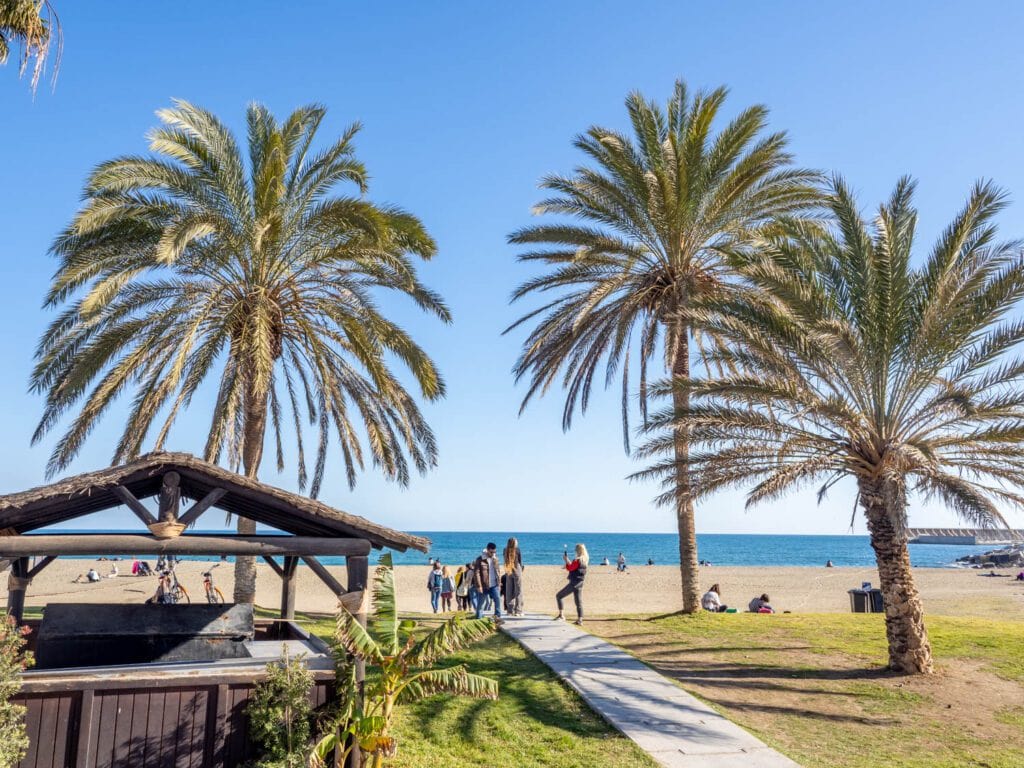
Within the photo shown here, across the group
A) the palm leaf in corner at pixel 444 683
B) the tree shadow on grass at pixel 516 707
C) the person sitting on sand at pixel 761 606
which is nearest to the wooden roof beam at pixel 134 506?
the palm leaf in corner at pixel 444 683

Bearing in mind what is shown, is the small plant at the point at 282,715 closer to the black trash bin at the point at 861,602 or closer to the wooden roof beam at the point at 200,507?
the wooden roof beam at the point at 200,507

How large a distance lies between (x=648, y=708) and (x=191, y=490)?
22.9 ft

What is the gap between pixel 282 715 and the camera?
755 centimetres

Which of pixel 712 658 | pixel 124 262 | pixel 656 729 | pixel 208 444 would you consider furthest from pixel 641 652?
pixel 124 262

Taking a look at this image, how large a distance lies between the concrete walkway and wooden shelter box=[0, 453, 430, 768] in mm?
3807

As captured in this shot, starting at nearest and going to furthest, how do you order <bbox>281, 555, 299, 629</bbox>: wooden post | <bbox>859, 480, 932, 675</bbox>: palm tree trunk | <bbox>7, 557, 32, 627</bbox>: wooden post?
<bbox>7, 557, 32, 627</bbox>: wooden post < <bbox>859, 480, 932, 675</bbox>: palm tree trunk < <bbox>281, 555, 299, 629</bbox>: wooden post

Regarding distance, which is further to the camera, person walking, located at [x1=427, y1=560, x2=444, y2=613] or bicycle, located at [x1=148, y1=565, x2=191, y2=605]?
person walking, located at [x1=427, y1=560, x2=444, y2=613]

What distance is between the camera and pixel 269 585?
36875 millimetres

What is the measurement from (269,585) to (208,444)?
25145 mm

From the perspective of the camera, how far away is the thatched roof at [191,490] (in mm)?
7531

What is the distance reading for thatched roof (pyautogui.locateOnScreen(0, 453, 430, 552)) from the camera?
7.53 m

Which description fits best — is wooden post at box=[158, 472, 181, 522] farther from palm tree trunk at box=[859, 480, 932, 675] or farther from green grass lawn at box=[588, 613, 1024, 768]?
palm tree trunk at box=[859, 480, 932, 675]

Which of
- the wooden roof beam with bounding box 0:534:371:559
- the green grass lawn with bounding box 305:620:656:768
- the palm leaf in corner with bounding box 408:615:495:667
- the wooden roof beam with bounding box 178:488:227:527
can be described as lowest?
the green grass lawn with bounding box 305:620:656:768

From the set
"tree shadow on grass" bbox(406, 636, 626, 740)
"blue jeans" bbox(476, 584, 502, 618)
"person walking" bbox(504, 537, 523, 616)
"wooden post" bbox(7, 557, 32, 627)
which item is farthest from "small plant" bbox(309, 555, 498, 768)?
"person walking" bbox(504, 537, 523, 616)
